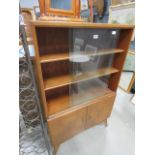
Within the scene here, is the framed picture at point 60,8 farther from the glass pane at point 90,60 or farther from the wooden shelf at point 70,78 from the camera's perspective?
the wooden shelf at point 70,78

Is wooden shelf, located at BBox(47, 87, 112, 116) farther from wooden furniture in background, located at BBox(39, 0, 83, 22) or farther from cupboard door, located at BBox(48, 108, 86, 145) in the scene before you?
wooden furniture in background, located at BBox(39, 0, 83, 22)

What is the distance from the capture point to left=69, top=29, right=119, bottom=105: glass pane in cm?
105

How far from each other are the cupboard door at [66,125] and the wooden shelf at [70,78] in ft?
1.15

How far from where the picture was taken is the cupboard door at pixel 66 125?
1174 millimetres

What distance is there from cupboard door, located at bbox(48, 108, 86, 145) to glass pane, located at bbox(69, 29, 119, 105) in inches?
5.9

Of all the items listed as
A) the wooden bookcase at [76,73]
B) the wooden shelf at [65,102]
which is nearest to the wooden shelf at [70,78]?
the wooden bookcase at [76,73]

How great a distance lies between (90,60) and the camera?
4.19ft

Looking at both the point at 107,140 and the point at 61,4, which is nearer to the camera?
the point at 61,4

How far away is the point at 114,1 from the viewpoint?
7.76ft

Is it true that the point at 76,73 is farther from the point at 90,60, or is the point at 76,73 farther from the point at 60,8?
the point at 60,8

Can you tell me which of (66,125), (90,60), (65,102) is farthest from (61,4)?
(66,125)

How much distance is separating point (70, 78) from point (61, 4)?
2.33 feet
